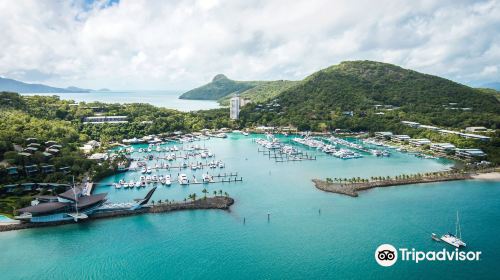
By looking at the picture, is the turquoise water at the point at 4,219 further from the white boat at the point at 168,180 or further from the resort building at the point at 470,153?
the resort building at the point at 470,153

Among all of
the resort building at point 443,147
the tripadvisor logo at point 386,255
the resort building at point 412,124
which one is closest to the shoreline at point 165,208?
the tripadvisor logo at point 386,255

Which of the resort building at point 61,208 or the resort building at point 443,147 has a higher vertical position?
the resort building at point 443,147

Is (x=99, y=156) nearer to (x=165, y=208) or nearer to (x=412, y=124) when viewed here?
(x=165, y=208)

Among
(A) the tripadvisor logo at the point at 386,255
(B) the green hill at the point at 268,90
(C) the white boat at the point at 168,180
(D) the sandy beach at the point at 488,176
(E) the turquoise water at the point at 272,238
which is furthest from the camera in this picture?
(B) the green hill at the point at 268,90

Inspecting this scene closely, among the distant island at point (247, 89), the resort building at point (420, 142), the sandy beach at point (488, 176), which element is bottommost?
the sandy beach at point (488, 176)

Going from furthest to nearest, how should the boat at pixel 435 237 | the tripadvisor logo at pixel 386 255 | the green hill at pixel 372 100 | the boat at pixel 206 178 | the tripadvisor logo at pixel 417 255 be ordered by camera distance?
the green hill at pixel 372 100
the boat at pixel 206 178
the boat at pixel 435 237
the tripadvisor logo at pixel 417 255
the tripadvisor logo at pixel 386 255
